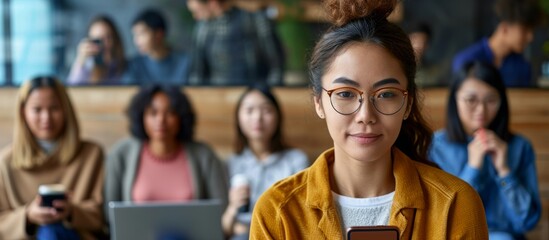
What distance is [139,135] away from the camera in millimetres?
3412

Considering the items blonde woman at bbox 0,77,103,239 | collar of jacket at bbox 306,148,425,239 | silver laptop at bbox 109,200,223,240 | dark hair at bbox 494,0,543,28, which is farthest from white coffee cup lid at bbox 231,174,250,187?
collar of jacket at bbox 306,148,425,239

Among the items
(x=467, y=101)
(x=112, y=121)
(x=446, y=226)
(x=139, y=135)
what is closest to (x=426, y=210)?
(x=446, y=226)

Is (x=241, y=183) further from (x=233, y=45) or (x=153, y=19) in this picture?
(x=153, y=19)

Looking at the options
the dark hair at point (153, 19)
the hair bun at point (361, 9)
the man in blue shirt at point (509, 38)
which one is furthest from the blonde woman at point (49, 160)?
the hair bun at point (361, 9)

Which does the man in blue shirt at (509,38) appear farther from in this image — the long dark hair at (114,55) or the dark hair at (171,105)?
the long dark hair at (114,55)

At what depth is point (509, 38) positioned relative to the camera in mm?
3939

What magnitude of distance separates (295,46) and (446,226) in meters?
2.67

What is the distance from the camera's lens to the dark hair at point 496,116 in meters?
2.89

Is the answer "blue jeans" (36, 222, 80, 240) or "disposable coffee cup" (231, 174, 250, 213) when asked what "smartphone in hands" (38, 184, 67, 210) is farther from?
"disposable coffee cup" (231, 174, 250, 213)

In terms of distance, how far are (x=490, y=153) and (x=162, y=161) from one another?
1.34 meters

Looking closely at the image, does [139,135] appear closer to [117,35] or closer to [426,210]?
[117,35]

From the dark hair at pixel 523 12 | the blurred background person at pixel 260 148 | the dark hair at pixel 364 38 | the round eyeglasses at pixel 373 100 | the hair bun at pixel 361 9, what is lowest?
the blurred background person at pixel 260 148

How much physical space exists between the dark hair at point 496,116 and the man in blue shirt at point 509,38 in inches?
39.8

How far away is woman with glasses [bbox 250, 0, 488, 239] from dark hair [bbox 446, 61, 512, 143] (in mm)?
1444
